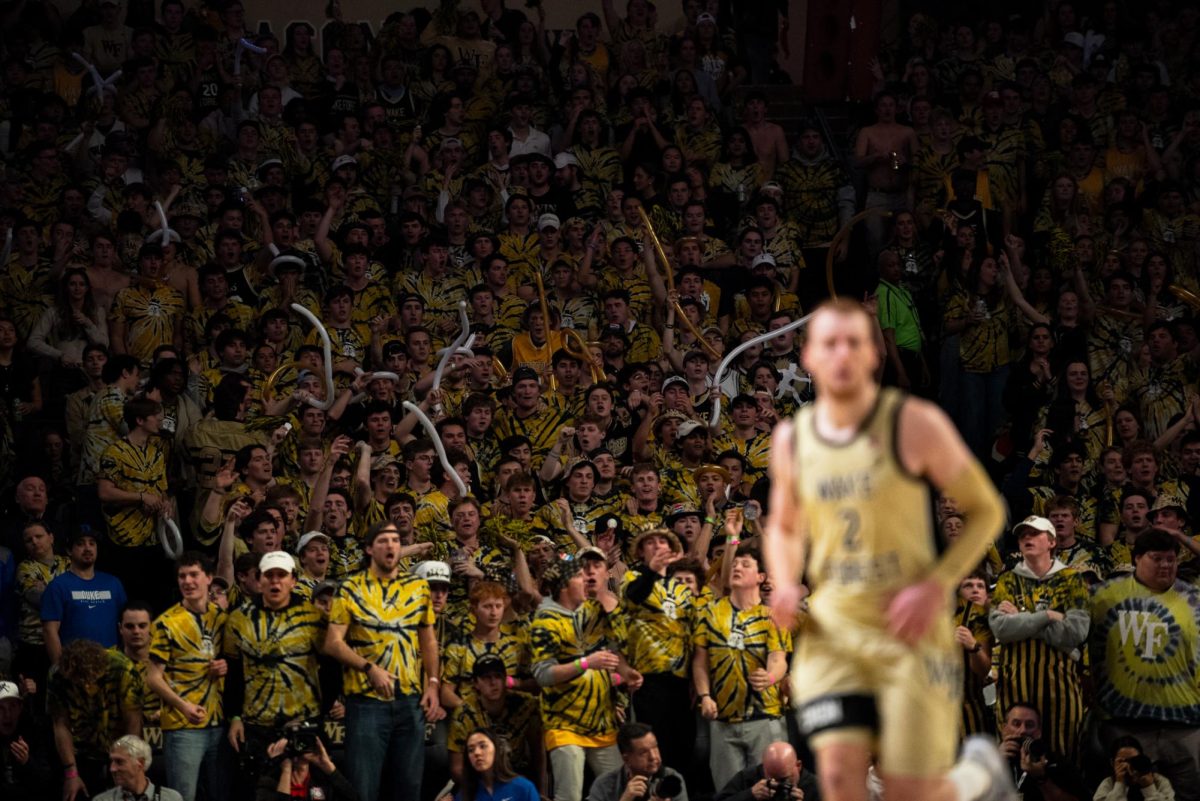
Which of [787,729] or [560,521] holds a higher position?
[560,521]

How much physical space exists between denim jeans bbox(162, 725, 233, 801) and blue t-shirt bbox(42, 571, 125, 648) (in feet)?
3.57

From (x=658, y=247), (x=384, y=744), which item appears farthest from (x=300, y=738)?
(x=658, y=247)

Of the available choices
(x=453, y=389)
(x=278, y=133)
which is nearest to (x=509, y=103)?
(x=278, y=133)

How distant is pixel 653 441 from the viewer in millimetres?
14711

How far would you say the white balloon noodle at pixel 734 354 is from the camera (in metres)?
15.0

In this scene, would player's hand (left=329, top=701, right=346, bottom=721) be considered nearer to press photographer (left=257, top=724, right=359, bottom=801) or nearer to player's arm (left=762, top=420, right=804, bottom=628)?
press photographer (left=257, top=724, right=359, bottom=801)

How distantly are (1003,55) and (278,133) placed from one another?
740cm

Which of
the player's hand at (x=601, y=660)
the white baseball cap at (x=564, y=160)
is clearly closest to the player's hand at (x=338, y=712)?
the player's hand at (x=601, y=660)

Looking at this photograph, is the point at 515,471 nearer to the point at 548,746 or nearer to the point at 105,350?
the point at 548,746

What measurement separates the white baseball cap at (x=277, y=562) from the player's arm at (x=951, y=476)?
595cm

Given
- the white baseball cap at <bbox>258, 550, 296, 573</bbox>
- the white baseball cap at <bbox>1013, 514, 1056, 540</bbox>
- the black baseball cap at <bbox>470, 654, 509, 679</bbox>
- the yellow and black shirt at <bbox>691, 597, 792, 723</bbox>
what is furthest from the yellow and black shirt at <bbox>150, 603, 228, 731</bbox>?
the white baseball cap at <bbox>1013, 514, 1056, 540</bbox>

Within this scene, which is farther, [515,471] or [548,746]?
[515,471]

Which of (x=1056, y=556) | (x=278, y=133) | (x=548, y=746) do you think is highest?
(x=278, y=133)

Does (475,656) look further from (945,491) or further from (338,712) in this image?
(945,491)
